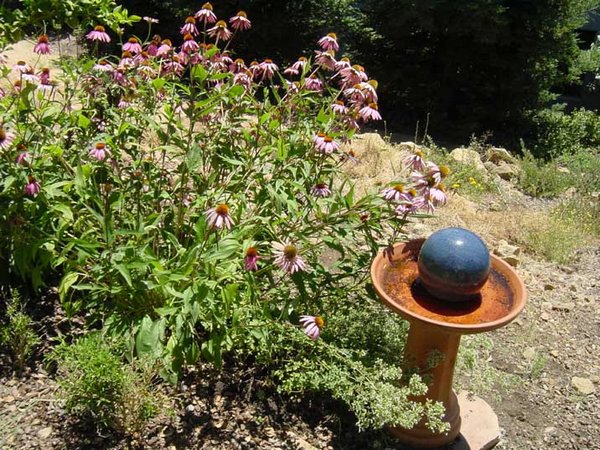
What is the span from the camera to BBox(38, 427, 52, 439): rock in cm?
242

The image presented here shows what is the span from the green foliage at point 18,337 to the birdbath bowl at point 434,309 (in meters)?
1.43

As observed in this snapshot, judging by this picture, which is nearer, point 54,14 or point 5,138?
point 5,138

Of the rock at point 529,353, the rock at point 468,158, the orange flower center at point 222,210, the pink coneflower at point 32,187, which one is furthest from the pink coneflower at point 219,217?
the rock at point 468,158

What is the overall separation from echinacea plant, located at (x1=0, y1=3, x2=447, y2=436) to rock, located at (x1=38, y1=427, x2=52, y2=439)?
420 millimetres

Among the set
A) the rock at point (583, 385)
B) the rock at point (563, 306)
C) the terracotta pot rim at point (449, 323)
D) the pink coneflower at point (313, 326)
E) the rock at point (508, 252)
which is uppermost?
→ the terracotta pot rim at point (449, 323)

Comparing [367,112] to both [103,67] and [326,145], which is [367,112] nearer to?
[326,145]

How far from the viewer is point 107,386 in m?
2.30

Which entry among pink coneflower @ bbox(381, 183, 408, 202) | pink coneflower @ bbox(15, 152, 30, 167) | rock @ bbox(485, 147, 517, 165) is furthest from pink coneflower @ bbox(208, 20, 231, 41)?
rock @ bbox(485, 147, 517, 165)

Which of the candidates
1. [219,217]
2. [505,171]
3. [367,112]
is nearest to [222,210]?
[219,217]

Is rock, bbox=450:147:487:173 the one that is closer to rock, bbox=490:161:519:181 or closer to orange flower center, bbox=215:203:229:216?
rock, bbox=490:161:519:181

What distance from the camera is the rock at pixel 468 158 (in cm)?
633

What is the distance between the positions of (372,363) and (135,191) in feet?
4.01

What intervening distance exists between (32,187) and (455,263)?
1.54 metres

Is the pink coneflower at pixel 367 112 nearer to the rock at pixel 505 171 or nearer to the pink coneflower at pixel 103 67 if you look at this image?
the pink coneflower at pixel 103 67
